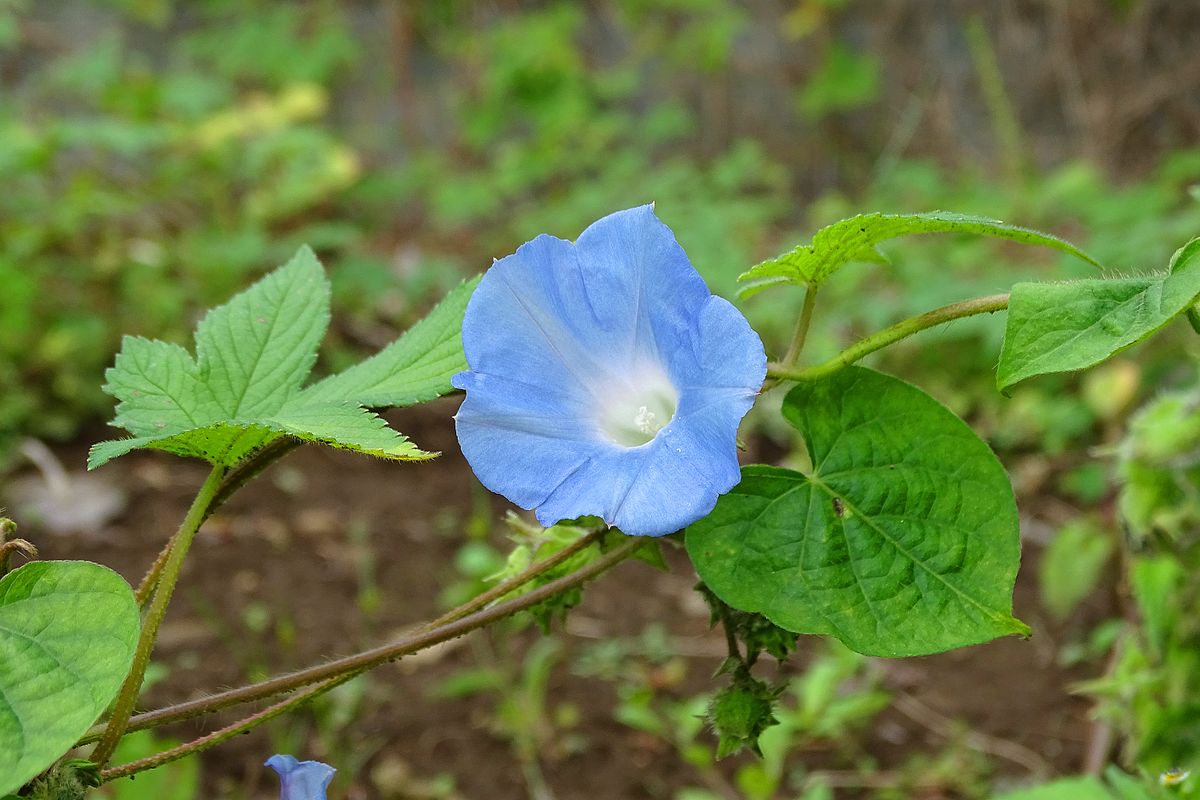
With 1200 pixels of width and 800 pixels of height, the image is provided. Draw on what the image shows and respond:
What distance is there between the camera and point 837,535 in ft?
2.41

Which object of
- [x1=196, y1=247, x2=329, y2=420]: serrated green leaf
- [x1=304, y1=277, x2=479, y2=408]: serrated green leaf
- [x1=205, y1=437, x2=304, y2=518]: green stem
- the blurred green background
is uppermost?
[x1=196, y1=247, x2=329, y2=420]: serrated green leaf

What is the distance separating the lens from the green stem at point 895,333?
696mm

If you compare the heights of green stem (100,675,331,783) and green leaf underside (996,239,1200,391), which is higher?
green leaf underside (996,239,1200,391)

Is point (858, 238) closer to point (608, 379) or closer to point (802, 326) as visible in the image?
point (802, 326)

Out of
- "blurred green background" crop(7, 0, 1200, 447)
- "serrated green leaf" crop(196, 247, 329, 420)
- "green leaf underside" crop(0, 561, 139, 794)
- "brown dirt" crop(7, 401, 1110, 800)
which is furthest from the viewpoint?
"blurred green background" crop(7, 0, 1200, 447)

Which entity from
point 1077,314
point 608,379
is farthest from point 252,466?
point 1077,314

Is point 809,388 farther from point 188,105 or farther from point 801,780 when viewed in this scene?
point 188,105

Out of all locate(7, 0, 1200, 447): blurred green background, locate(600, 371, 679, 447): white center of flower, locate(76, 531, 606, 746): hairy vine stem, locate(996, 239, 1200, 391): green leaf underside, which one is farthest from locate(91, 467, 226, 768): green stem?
locate(7, 0, 1200, 447): blurred green background

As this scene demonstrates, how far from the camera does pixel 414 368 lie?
2.54 feet

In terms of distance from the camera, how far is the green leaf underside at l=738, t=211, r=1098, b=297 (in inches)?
26.3

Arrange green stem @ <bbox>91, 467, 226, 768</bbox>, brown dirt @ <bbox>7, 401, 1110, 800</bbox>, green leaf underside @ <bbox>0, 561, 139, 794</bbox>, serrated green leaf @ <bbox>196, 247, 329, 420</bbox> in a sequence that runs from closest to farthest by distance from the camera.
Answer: green leaf underside @ <bbox>0, 561, 139, 794</bbox>, green stem @ <bbox>91, 467, 226, 768</bbox>, serrated green leaf @ <bbox>196, 247, 329, 420</bbox>, brown dirt @ <bbox>7, 401, 1110, 800</bbox>

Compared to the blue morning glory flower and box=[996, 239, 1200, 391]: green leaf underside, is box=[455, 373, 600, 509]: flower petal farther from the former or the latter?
box=[996, 239, 1200, 391]: green leaf underside

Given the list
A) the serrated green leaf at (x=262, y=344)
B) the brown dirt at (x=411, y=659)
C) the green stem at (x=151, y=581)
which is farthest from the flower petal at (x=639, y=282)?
the brown dirt at (x=411, y=659)

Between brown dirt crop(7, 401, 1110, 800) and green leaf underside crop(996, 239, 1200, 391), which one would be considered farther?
brown dirt crop(7, 401, 1110, 800)
